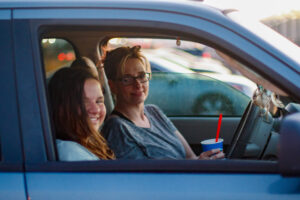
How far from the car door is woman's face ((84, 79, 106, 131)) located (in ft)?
1.74

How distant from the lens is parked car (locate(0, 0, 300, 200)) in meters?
1.66

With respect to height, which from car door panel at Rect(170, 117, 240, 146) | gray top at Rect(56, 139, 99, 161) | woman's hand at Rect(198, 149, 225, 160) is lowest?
woman's hand at Rect(198, 149, 225, 160)

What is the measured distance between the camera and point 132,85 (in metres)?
2.77

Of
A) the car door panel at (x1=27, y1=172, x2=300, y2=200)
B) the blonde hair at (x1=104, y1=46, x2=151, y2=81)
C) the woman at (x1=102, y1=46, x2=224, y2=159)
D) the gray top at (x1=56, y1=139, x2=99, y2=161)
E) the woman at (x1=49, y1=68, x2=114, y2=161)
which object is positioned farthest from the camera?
the blonde hair at (x1=104, y1=46, x2=151, y2=81)

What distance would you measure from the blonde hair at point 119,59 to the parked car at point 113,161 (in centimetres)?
98

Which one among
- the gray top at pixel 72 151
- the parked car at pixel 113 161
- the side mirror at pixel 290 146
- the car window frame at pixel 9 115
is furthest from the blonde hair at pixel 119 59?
the side mirror at pixel 290 146

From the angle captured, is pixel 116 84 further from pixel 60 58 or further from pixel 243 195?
pixel 243 195

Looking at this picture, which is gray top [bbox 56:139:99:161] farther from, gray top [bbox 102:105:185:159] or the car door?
gray top [bbox 102:105:185:159]

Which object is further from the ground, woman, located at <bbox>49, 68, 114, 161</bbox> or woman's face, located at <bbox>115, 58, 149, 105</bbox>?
woman's face, located at <bbox>115, 58, 149, 105</bbox>

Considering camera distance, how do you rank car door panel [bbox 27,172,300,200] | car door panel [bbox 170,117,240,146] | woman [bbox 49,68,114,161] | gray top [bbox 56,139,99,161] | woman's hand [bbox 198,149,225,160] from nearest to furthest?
car door panel [bbox 27,172,300,200]
gray top [bbox 56,139,99,161]
woman [bbox 49,68,114,161]
woman's hand [bbox 198,149,225,160]
car door panel [bbox 170,117,240,146]

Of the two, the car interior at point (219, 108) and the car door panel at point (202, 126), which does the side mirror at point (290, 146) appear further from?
the car door panel at point (202, 126)

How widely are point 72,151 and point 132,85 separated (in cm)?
91

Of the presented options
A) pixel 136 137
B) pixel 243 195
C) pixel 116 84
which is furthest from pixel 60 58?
pixel 243 195

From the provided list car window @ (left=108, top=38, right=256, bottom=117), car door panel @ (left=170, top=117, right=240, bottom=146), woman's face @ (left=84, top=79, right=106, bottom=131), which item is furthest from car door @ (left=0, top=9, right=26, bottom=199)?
car window @ (left=108, top=38, right=256, bottom=117)
